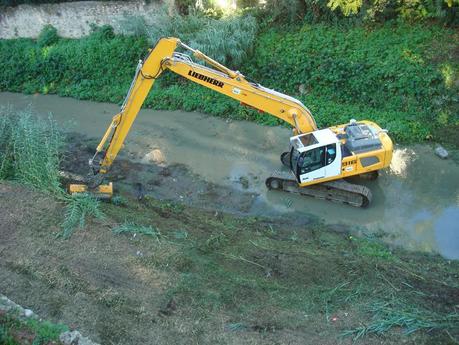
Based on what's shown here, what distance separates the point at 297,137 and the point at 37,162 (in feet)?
20.6

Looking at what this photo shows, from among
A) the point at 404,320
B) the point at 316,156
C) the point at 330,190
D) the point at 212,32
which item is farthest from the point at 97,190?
the point at 404,320

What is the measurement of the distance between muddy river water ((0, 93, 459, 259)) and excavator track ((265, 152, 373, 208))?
0.54 ft

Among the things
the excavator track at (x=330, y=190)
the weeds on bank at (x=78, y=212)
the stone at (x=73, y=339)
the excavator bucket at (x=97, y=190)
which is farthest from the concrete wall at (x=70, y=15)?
the stone at (x=73, y=339)

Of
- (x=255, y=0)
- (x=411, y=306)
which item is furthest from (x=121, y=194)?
(x=255, y=0)

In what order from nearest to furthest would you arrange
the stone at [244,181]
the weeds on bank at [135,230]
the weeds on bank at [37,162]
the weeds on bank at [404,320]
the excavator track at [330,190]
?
the weeds on bank at [404,320], the weeds on bank at [135,230], the weeds on bank at [37,162], the excavator track at [330,190], the stone at [244,181]

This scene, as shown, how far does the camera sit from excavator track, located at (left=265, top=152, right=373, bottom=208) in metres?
12.3

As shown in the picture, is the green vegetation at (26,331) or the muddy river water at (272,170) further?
the muddy river water at (272,170)

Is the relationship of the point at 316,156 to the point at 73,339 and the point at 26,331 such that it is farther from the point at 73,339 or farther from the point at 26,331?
the point at 26,331

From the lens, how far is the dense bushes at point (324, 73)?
14.9 meters

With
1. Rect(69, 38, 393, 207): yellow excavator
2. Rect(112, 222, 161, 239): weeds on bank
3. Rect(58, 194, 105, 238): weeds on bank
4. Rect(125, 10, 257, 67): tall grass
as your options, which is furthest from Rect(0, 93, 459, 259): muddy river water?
Rect(58, 194, 105, 238): weeds on bank

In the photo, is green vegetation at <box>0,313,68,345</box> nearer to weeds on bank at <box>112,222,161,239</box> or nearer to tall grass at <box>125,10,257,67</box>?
weeds on bank at <box>112,222,161,239</box>

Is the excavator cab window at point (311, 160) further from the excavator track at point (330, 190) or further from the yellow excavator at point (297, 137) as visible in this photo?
the excavator track at point (330, 190)

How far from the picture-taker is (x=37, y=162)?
39.5 ft

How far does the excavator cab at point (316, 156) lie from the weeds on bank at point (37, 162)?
4869mm
